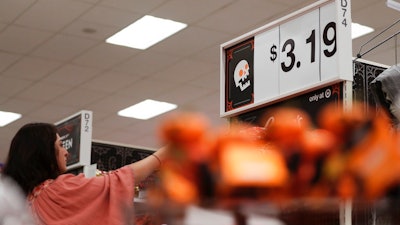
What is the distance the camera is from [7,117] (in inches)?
440

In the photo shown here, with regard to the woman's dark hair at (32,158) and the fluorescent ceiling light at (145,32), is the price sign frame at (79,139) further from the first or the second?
the woman's dark hair at (32,158)

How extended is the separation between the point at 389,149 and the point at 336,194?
59 mm

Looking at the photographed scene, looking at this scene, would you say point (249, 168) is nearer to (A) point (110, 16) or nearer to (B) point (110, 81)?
(A) point (110, 16)

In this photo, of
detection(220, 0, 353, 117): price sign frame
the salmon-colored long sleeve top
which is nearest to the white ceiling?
detection(220, 0, 353, 117): price sign frame

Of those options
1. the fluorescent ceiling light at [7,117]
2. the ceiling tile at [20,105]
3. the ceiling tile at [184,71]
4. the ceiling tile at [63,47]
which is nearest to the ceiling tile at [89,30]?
the ceiling tile at [63,47]

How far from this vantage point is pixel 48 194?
242 cm

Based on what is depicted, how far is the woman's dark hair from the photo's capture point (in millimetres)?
2498

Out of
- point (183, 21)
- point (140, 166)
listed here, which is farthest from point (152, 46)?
point (140, 166)

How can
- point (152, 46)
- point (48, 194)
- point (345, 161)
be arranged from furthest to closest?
point (152, 46) < point (48, 194) < point (345, 161)

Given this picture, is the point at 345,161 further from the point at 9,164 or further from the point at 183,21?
the point at 183,21

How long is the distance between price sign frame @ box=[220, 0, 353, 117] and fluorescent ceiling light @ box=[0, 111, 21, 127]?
8.05 metres

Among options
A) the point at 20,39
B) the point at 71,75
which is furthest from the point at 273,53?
the point at 71,75

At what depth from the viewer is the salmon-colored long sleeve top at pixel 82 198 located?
2.27 m

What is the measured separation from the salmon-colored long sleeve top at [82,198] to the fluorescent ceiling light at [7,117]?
8.78 meters
